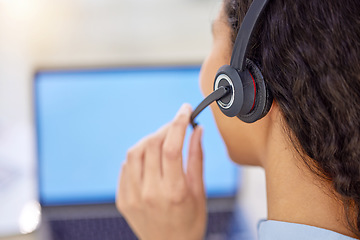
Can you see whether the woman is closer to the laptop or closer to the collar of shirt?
the collar of shirt

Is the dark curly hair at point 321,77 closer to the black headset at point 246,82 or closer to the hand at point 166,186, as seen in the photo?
the black headset at point 246,82

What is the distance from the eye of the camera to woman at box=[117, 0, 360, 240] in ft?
1.13

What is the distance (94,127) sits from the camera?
1.04m

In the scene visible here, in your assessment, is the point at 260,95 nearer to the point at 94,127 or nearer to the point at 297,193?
the point at 297,193

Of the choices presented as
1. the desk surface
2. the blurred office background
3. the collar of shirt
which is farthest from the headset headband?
the desk surface

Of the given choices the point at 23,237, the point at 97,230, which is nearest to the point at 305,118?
the point at 97,230

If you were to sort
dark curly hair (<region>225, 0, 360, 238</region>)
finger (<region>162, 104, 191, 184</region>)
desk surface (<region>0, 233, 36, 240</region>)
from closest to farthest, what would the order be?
dark curly hair (<region>225, 0, 360, 238</region>) < finger (<region>162, 104, 191, 184</region>) < desk surface (<region>0, 233, 36, 240</region>)

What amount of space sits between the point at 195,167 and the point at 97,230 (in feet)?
1.36

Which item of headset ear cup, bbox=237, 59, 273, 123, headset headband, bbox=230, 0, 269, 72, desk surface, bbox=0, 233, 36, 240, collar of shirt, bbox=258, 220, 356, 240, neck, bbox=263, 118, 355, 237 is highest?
headset headband, bbox=230, 0, 269, 72

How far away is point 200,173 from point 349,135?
0.37 meters

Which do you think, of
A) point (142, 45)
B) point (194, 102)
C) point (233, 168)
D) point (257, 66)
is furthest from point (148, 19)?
point (257, 66)

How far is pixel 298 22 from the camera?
1.17ft

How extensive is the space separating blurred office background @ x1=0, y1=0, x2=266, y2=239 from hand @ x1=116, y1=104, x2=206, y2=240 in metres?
0.40

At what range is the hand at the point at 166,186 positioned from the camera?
639mm
